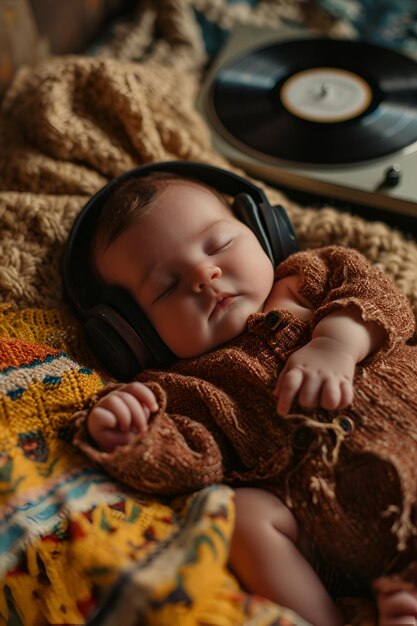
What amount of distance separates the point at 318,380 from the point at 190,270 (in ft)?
0.77

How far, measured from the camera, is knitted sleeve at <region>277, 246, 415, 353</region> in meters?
0.84

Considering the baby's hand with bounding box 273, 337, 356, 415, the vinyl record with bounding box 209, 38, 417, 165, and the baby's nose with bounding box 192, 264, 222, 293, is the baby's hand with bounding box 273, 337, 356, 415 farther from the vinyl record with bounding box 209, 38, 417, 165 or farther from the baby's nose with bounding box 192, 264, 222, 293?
the vinyl record with bounding box 209, 38, 417, 165

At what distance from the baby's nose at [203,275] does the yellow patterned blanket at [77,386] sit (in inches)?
6.8

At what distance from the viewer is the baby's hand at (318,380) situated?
0.76 metres

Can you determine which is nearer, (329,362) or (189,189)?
(329,362)

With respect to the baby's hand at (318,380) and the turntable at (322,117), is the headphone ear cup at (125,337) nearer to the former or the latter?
the baby's hand at (318,380)

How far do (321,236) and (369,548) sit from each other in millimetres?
524

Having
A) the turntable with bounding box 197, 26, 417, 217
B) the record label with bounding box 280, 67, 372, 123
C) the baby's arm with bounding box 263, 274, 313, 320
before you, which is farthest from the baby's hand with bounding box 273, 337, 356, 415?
the record label with bounding box 280, 67, 372, 123

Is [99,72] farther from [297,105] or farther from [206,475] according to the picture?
[206,475]

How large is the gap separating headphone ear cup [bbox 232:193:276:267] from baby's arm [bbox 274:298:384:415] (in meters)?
0.18

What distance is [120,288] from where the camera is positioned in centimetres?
96

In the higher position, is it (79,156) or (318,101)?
(318,101)

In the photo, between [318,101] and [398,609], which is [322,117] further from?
[398,609]

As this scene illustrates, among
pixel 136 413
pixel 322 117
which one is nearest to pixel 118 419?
pixel 136 413
